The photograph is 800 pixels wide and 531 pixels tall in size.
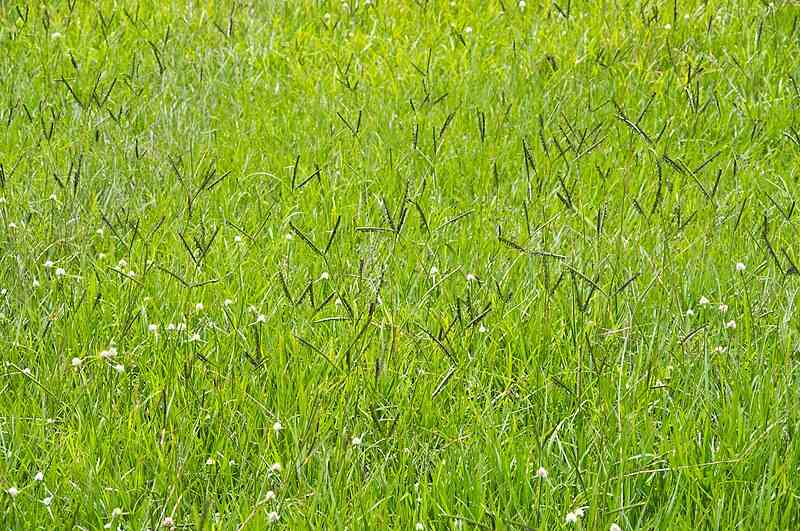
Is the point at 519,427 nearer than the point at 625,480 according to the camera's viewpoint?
No

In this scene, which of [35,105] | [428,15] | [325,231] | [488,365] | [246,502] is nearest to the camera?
[246,502]

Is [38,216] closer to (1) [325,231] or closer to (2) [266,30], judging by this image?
(1) [325,231]

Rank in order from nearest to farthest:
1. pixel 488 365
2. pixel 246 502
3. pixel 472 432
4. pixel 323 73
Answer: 1. pixel 246 502
2. pixel 472 432
3. pixel 488 365
4. pixel 323 73

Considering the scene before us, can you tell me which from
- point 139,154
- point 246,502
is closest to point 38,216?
point 139,154

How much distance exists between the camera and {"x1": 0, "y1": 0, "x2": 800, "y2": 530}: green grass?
2.79 metres

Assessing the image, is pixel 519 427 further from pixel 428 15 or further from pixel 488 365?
pixel 428 15

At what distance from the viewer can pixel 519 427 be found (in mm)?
3117

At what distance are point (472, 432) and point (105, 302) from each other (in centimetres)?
135

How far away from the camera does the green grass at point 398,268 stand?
279 cm

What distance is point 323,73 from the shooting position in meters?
5.62

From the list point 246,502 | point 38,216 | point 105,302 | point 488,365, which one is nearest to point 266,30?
point 38,216

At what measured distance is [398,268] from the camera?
381 centimetres

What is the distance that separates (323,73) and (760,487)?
3460 millimetres

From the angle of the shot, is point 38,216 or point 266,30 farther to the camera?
point 266,30
